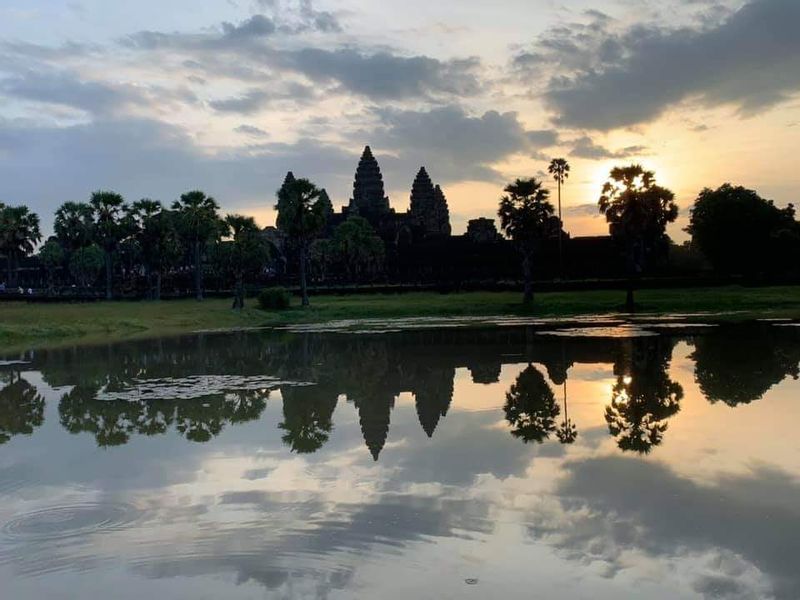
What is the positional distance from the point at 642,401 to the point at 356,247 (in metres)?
66.3

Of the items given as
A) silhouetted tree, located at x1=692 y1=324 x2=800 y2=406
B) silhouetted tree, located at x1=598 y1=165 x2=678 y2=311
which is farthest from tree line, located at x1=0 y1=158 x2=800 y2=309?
silhouetted tree, located at x1=692 y1=324 x2=800 y2=406

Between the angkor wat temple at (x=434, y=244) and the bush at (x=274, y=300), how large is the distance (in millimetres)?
22426

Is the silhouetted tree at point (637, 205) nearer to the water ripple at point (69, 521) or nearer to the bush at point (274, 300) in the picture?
the bush at point (274, 300)

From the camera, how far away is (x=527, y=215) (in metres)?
53.6

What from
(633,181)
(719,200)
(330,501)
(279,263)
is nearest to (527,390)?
(330,501)

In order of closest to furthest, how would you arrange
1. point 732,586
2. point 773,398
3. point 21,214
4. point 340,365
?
point 732,586 < point 773,398 < point 340,365 < point 21,214

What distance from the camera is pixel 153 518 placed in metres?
8.41

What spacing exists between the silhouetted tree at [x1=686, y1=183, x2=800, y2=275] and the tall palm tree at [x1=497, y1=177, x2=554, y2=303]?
2380cm

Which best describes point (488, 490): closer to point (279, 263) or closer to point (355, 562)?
point (355, 562)

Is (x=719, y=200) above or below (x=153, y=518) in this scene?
above

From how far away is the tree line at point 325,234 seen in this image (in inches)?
2098

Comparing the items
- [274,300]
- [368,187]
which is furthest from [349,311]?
[368,187]

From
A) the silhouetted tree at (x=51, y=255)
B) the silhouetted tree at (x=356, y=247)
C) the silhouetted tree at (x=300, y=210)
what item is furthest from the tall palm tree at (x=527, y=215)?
the silhouetted tree at (x=51, y=255)

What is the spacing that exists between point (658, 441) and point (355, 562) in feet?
19.2
